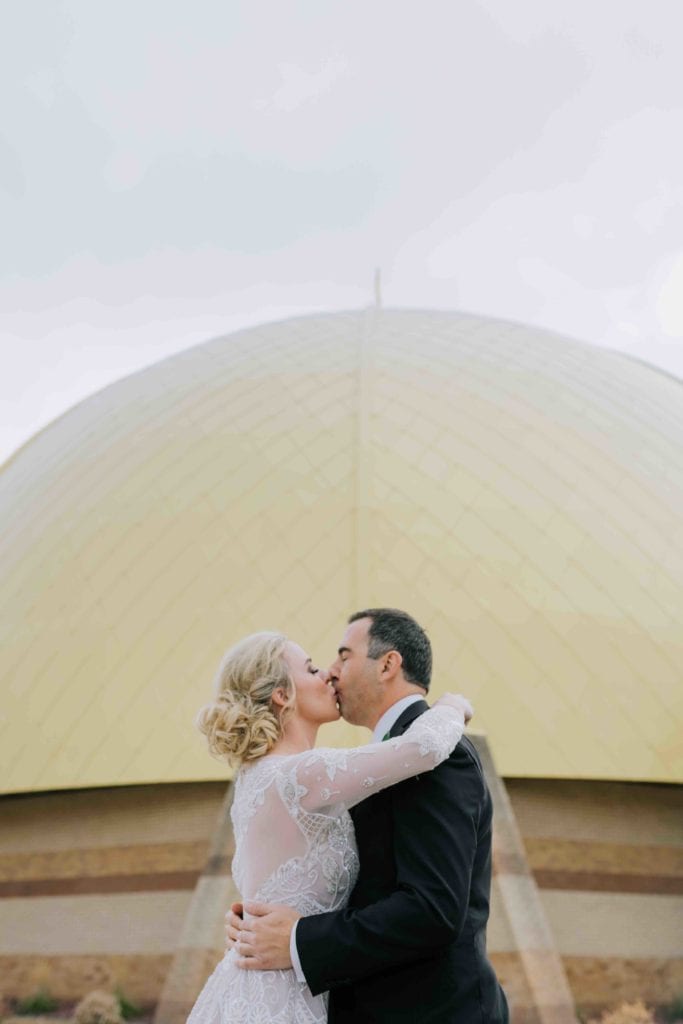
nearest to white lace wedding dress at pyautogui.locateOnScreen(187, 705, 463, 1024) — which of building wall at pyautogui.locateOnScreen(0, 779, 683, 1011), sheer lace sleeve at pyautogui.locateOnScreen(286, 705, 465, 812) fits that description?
sheer lace sleeve at pyautogui.locateOnScreen(286, 705, 465, 812)

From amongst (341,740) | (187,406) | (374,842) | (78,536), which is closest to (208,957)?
(341,740)

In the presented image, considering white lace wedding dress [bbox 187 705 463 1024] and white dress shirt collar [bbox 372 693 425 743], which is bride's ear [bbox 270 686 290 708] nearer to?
white lace wedding dress [bbox 187 705 463 1024]

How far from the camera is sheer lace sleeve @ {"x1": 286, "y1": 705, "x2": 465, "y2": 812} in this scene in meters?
2.12

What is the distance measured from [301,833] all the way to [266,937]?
0.74 feet

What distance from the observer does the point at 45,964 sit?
24.4 feet

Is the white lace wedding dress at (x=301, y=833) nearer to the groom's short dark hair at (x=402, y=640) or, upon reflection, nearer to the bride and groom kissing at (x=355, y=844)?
the bride and groom kissing at (x=355, y=844)

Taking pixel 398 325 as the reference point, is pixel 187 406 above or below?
below

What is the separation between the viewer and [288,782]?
7.32 ft

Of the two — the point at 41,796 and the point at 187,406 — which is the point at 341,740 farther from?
the point at 187,406

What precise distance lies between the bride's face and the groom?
21 cm

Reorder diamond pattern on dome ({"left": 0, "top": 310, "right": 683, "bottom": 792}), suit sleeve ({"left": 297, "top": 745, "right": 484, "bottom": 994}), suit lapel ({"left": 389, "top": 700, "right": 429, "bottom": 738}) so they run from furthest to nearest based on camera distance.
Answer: diamond pattern on dome ({"left": 0, "top": 310, "right": 683, "bottom": 792})
suit lapel ({"left": 389, "top": 700, "right": 429, "bottom": 738})
suit sleeve ({"left": 297, "top": 745, "right": 484, "bottom": 994})

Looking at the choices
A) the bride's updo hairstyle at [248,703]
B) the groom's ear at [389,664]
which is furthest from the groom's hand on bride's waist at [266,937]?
the groom's ear at [389,664]

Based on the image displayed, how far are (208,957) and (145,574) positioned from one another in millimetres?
3168

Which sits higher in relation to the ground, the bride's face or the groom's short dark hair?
the groom's short dark hair
